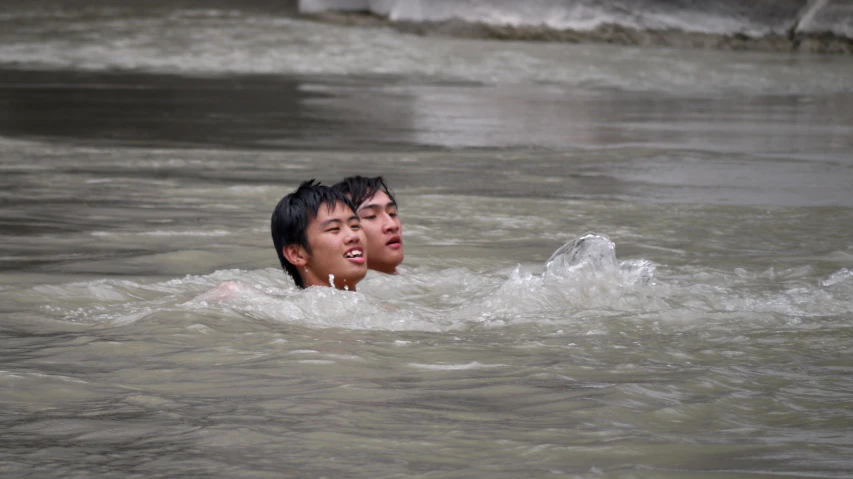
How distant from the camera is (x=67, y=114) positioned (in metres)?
12.3

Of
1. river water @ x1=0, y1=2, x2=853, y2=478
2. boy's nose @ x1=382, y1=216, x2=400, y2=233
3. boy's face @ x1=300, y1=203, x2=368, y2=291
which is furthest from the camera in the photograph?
boy's nose @ x1=382, y1=216, x2=400, y2=233

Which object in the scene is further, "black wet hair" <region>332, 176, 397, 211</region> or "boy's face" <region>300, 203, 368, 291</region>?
"black wet hair" <region>332, 176, 397, 211</region>

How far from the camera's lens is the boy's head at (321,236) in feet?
18.7

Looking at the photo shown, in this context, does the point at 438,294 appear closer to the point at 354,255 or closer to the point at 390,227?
the point at 390,227

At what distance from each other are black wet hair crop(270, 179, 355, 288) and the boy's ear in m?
0.02

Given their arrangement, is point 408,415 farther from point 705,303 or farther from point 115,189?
point 115,189

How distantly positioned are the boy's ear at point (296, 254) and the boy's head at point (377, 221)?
460 mm

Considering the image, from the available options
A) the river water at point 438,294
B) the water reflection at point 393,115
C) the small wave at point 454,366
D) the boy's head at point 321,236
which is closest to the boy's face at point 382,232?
the river water at point 438,294

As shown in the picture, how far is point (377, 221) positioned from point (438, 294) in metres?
0.47

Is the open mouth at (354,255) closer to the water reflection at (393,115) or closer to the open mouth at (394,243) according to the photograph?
the open mouth at (394,243)

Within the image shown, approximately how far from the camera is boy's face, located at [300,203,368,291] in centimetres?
570

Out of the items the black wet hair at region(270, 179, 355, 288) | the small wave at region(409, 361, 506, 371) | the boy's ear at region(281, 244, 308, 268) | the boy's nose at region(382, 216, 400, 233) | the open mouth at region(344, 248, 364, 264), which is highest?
the black wet hair at region(270, 179, 355, 288)

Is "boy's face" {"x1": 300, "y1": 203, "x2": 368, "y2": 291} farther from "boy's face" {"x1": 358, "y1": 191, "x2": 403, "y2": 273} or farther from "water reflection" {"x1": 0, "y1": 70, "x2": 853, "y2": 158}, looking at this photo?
"water reflection" {"x1": 0, "y1": 70, "x2": 853, "y2": 158}

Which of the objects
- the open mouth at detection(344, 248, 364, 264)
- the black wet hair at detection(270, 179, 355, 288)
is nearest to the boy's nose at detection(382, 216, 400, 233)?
the black wet hair at detection(270, 179, 355, 288)
